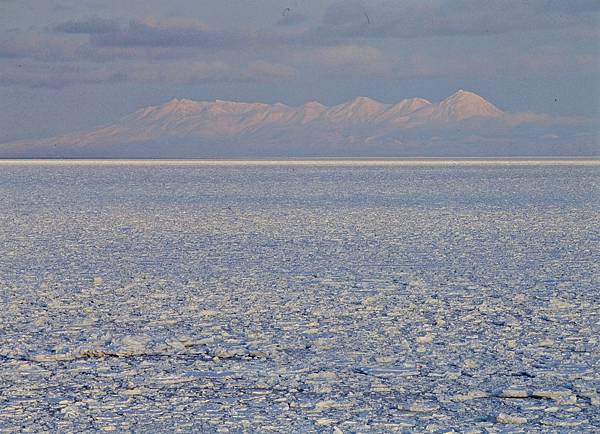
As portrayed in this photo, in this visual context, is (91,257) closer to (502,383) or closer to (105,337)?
(105,337)

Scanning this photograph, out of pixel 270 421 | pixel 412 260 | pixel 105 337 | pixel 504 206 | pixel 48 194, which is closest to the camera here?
pixel 270 421

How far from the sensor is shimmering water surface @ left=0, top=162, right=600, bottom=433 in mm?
4039

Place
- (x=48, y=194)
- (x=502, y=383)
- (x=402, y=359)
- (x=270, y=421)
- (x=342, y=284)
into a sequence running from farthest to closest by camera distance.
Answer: (x=48, y=194) → (x=342, y=284) → (x=402, y=359) → (x=502, y=383) → (x=270, y=421)

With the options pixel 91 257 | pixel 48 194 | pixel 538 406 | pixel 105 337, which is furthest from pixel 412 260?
pixel 48 194

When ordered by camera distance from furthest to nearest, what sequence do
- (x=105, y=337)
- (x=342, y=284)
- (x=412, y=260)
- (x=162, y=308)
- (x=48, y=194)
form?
1. (x=48, y=194)
2. (x=412, y=260)
3. (x=342, y=284)
4. (x=162, y=308)
5. (x=105, y=337)

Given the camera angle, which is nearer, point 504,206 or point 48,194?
point 504,206

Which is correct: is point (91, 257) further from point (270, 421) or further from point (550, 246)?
point (270, 421)

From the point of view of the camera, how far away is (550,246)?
1048 centimetres

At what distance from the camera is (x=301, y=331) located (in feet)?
18.5

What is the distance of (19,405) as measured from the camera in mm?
4102

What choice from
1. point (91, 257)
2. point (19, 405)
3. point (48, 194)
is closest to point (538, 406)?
point (19, 405)

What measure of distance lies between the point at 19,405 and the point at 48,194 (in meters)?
20.3

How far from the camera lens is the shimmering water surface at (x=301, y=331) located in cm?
404

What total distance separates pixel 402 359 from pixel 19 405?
187 centimetres
